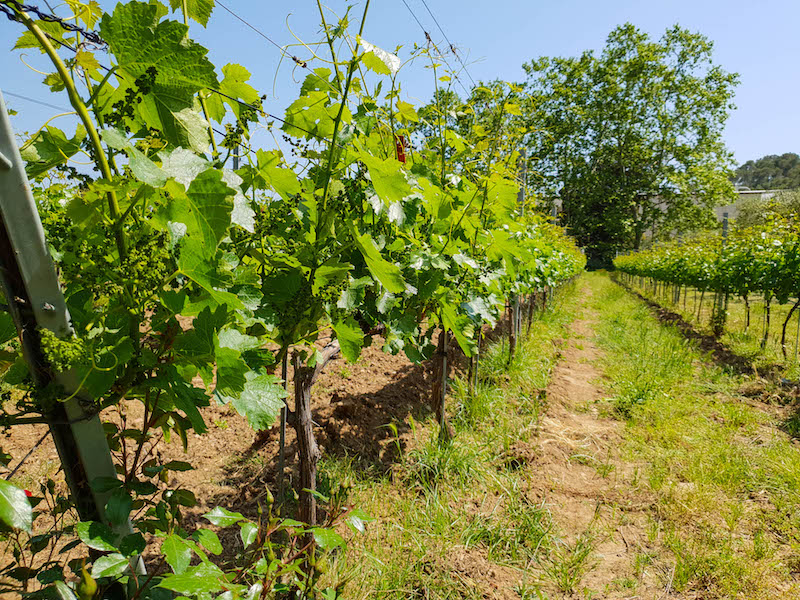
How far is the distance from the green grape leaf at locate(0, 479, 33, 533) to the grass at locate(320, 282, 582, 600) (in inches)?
68.1

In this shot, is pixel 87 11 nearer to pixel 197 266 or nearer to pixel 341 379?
pixel 197 266

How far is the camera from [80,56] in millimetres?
689

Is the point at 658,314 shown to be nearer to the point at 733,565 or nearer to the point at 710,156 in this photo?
the point at 733,565

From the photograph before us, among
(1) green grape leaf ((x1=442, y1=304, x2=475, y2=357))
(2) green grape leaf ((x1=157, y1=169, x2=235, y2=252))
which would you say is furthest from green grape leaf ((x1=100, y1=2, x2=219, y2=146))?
(1) green grape leaf ((x1=442, y1=304, x2=475, y2=357))

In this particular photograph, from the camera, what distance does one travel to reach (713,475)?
11.5 feet

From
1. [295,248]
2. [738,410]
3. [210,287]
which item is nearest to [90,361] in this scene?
[210,287]

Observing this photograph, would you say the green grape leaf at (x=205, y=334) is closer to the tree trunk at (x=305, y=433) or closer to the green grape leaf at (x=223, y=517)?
the green grape leaf at (x=223, y=517)

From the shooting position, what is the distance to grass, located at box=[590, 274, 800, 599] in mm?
2527

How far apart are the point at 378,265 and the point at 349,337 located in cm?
27

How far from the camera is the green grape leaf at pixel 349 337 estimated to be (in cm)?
140

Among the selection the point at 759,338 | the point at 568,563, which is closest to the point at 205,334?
the point at 568,563

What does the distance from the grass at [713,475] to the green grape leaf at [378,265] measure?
8.08 ft

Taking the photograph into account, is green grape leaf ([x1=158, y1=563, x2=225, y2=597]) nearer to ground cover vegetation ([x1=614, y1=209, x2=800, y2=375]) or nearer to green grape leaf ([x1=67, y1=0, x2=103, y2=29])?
green grape leaf ([x1=67, y1=0, x2=103, y2=29])

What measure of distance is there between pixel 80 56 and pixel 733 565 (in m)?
3.51
